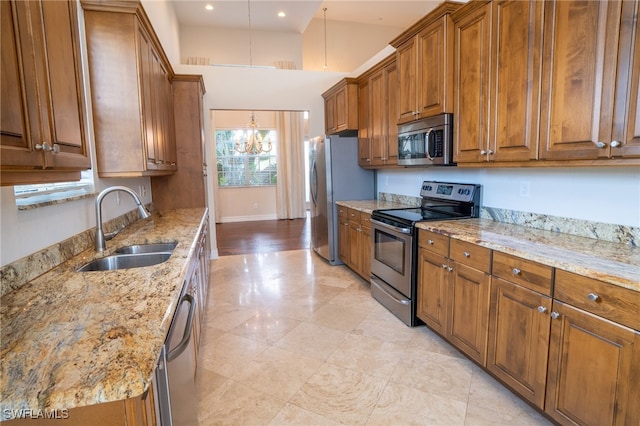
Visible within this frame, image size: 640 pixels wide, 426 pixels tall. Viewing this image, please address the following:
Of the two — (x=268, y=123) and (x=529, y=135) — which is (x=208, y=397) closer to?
(x=529, y=135)

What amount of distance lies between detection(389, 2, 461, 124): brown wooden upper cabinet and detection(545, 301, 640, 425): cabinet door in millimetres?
1772

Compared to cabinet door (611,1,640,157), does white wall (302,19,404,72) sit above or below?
above

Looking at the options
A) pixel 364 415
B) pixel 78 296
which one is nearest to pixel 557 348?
pixel 364 415

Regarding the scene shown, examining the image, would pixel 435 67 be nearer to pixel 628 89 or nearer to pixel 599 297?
pixel 628 89

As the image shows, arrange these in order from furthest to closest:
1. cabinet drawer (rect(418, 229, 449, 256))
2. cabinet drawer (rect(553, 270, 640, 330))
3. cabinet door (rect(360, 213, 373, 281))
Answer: cabinet door (rect(360, 213, 373, 281)) < cabinet drawer (rect(418, 229, 449, 256)) < cabinet drawer (rect(553, 270, 640, 330))

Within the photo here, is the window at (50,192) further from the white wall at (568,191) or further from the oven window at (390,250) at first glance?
the white wall at (568,191)

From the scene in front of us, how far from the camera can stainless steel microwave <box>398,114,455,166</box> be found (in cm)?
273

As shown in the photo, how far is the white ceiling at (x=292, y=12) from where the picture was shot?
547 cm

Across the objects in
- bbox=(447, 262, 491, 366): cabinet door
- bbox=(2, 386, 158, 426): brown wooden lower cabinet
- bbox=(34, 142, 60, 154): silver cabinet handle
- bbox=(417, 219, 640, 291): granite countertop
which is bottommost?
bbox=(447, 262, 491, 366): cabinet door

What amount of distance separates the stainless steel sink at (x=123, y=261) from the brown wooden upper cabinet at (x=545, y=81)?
2284 millimetres

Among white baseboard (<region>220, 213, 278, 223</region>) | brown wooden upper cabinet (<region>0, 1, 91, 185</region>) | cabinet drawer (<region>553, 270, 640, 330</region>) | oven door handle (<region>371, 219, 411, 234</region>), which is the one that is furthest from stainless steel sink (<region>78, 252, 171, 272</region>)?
white baseboard (<region>220, 213, 278, 223</region>)

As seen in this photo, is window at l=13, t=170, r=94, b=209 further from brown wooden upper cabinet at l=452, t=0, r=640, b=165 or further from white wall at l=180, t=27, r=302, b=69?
white wall at l=180, t=27, r=302, b=69

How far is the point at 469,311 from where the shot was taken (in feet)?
7.24

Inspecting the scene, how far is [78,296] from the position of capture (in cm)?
129
